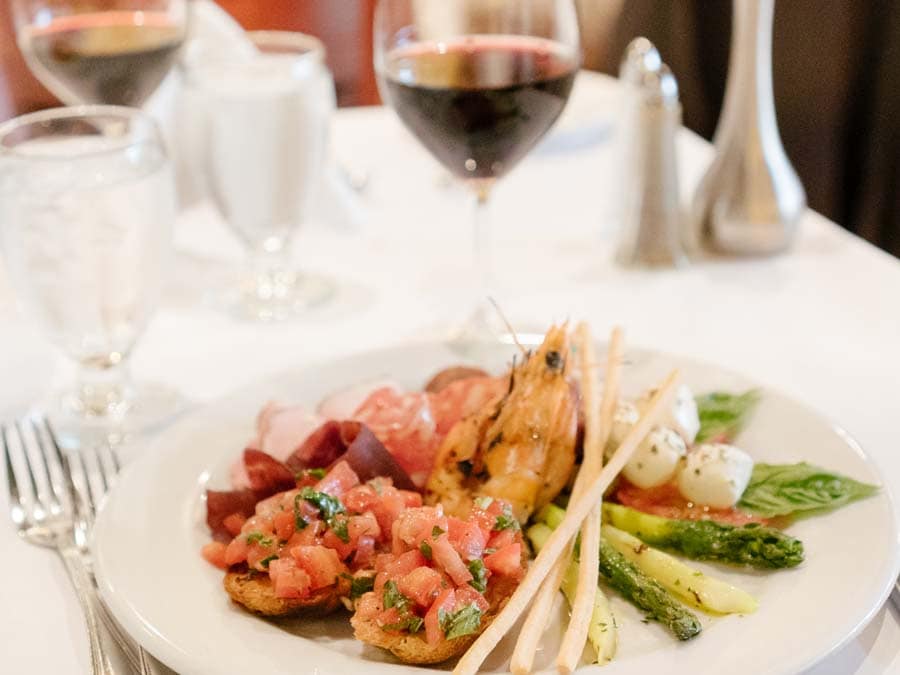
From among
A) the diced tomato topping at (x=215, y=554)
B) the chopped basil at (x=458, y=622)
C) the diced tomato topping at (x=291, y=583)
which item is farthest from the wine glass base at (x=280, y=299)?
the chopped basil at (x=458, y=622)

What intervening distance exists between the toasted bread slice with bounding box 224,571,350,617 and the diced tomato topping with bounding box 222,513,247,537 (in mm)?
100

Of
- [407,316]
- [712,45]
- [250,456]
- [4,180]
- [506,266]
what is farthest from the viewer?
[712,45]

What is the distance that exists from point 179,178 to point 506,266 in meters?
0.65

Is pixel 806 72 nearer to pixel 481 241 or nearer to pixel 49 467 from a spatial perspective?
pixel 481 241

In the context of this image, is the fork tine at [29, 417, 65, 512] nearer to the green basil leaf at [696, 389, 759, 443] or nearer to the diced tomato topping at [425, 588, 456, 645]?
the diced tomato topping at [425, 588, 456, 645]

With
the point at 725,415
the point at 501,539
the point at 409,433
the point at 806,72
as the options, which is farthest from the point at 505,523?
the point at 806,72

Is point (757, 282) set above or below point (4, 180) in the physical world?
below

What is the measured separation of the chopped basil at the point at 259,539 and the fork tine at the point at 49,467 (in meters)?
0.26

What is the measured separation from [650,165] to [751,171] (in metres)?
0.16

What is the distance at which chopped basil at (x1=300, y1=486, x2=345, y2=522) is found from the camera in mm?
947

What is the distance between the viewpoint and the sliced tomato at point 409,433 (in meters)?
1.13

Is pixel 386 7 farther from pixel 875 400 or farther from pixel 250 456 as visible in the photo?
pixel 875 400

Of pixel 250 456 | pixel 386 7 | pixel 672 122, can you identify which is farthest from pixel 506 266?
pixel 250 456

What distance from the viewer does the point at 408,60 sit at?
1434 mm
